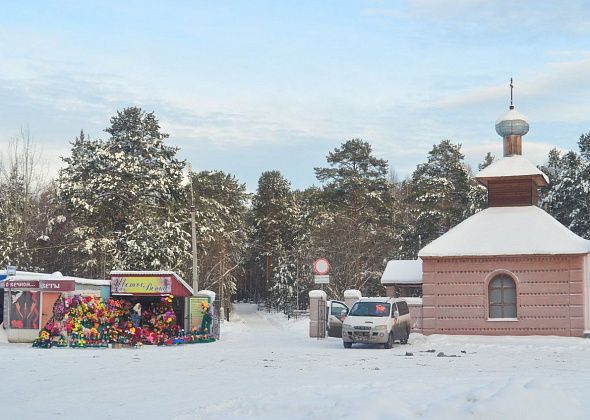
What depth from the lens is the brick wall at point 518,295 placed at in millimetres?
32312

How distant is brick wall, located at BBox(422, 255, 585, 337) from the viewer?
3231cm

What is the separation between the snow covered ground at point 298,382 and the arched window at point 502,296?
12.5 feet

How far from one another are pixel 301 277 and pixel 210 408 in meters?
59.7

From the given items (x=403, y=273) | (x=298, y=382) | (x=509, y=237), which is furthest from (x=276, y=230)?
(x=298, y=382)

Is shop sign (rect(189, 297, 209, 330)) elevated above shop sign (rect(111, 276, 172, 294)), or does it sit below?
below

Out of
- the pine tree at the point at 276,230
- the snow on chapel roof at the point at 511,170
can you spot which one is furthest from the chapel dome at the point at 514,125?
the pine tree at the point at 276,230

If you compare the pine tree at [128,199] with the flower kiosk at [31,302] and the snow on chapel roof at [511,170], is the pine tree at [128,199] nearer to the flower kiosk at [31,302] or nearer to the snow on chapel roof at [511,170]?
the flower kiosk at [31,302]

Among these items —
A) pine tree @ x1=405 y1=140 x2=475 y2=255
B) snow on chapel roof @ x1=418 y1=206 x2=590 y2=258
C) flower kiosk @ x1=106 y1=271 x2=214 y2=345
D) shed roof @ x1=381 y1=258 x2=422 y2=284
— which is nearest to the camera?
flower kiosk @ x1=106 y1=271 x2=214 y2=345

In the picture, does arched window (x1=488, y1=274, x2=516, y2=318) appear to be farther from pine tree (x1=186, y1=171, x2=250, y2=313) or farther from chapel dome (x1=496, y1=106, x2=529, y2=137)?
pine tree (x1=186, y1=171, x2=250, y2=313)

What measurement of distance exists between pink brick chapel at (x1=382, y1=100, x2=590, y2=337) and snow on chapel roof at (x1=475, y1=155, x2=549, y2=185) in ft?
1.32

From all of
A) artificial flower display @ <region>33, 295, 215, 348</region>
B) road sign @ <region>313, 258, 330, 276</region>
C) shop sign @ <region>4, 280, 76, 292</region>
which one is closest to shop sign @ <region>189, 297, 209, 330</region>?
artificial flower display @ <region>33, 295, 215, 348</region>

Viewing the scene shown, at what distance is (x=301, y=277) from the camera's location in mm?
72438

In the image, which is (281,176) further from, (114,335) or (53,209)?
(114,335)

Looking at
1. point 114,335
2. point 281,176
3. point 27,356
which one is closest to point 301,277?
point 281,176
